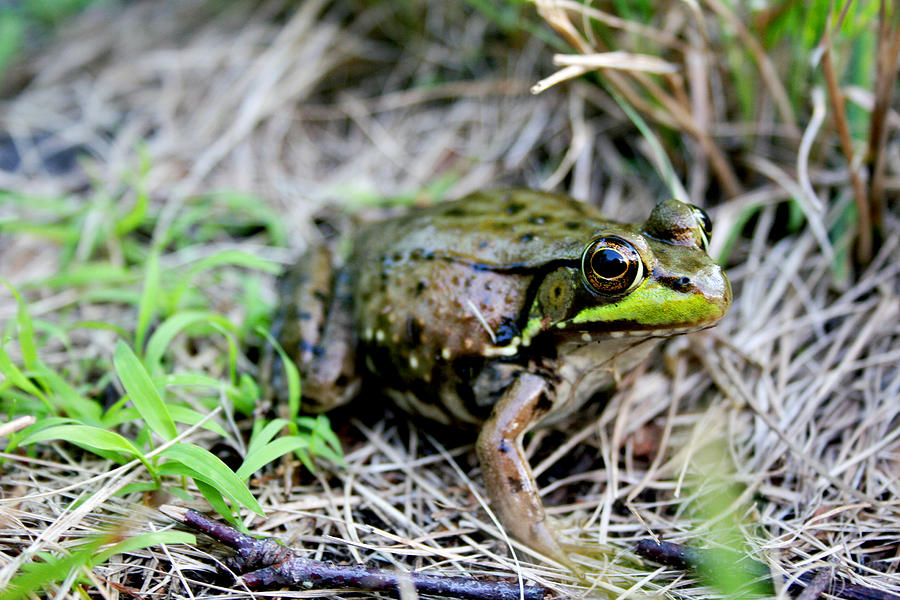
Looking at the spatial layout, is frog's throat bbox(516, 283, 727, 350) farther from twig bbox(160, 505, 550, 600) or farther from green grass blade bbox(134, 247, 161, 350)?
green grass blade bbox(134, 247, 161, 350)

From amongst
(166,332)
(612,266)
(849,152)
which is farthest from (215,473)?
(849,152)

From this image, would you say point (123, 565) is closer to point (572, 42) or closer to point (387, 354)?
point (387, 354)

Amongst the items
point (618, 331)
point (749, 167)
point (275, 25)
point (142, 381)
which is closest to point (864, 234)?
point (749, 167)

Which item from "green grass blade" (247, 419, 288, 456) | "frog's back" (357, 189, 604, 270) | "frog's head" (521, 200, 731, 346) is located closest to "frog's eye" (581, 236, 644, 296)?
"frog's head" (521, 200, 731, 346)

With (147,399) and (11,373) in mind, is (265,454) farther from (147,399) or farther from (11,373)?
(11,373)

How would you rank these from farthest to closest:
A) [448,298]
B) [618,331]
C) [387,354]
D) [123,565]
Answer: [387,354] < [448,298] < [618,331] < [123,565]

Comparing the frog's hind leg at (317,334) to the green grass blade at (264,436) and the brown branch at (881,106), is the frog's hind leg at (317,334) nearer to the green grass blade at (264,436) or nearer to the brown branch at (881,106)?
the green grass blade at (264,436)

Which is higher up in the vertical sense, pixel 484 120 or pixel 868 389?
pixel 484 120
